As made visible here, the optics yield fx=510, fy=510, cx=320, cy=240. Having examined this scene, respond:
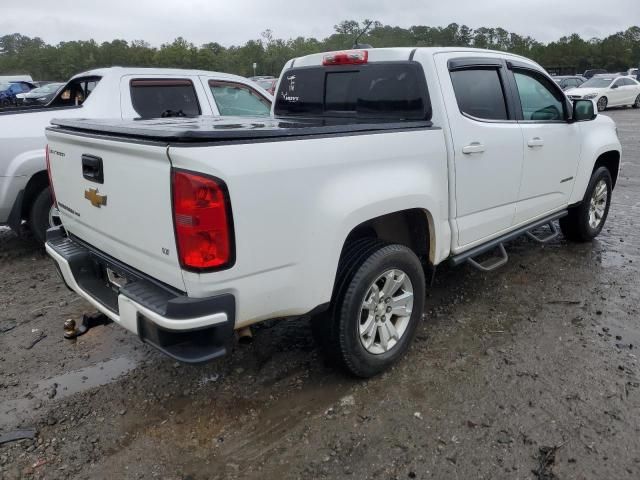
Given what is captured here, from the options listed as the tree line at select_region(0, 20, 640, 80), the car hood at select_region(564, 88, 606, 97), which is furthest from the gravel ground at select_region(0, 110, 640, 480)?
the tree line at select_region(0, 20, 640, 80)

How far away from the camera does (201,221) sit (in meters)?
2.16

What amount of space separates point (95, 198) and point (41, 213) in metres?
3.02

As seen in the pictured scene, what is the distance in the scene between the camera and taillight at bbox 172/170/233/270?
2127mm

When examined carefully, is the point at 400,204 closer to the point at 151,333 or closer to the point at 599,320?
the point at 151,333

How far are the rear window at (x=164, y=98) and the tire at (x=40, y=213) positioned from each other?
133cm

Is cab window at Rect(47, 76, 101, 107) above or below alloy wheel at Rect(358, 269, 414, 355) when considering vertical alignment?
above

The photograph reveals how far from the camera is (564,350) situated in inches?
134

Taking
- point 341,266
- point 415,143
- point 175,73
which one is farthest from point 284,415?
point 175,73

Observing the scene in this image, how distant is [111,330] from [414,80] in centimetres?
282

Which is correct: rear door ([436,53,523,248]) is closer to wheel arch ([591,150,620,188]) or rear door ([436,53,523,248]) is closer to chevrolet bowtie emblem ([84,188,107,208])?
wheel arch ([591,150,620,188])

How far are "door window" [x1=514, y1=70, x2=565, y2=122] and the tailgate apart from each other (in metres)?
3.03

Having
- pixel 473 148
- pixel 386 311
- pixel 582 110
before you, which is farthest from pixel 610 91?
pixel 386 311

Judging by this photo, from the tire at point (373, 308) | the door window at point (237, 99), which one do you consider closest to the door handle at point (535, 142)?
the tire at point (373, 308)

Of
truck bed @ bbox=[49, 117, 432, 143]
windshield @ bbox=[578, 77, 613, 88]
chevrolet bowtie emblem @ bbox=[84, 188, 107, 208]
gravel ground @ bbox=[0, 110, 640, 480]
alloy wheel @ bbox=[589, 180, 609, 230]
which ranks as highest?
windshield @ bbox=[578, 77, 613, 88]
